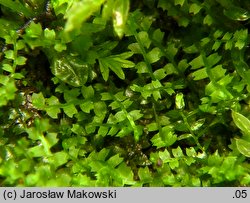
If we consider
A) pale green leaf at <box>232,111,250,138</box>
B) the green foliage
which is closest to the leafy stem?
the green foliage

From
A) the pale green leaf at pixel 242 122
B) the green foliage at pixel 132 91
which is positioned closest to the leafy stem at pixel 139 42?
the green foliage at pixel 132 91

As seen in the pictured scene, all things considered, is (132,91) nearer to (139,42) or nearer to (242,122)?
(139,42)

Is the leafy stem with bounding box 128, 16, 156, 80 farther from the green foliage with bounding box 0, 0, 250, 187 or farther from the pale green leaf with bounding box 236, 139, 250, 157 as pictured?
the pale green leaf with bounding box 236, 139, 250, 157

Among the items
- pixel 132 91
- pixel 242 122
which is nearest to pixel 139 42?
pixel 132 91

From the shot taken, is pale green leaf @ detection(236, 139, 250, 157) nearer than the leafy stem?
Yes

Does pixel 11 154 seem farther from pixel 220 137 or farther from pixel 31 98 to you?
pixel 220 137
